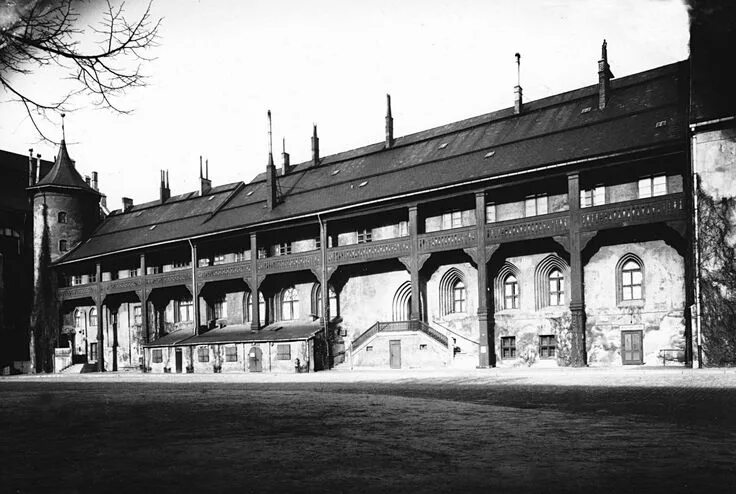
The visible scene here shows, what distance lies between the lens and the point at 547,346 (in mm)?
29484

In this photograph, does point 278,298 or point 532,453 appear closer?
point 532,453

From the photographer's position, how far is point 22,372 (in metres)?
50.1

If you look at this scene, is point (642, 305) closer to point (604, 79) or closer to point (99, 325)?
point (604, 79)

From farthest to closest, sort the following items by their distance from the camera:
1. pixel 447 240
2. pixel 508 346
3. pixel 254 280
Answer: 1. pixel 254 280
2. pixel 447 240
3. pixel 508 346

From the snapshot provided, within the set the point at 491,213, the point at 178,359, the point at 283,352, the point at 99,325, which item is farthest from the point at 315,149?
the point at 99,325

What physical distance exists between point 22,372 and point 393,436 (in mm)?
48329

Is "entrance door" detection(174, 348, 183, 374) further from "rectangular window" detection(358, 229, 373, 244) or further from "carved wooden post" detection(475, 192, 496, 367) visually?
"carved wooden post" detection(475, 192, 496, 367)

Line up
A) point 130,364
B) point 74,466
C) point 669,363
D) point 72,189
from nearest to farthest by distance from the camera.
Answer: point 74,466 < point 669,363 < point 130,364 < point 72,189

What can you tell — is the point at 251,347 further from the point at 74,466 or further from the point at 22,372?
the point at 74,466

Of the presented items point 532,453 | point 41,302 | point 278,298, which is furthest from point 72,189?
point 532,453

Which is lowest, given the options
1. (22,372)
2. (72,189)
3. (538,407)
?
(22,372)

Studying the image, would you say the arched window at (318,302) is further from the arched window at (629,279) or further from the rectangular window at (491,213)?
the arched window at (629,279)

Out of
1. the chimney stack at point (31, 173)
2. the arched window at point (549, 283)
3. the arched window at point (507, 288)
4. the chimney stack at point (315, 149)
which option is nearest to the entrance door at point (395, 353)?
the arched window at point (507, 288)

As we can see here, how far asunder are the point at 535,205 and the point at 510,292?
3.94 meters
